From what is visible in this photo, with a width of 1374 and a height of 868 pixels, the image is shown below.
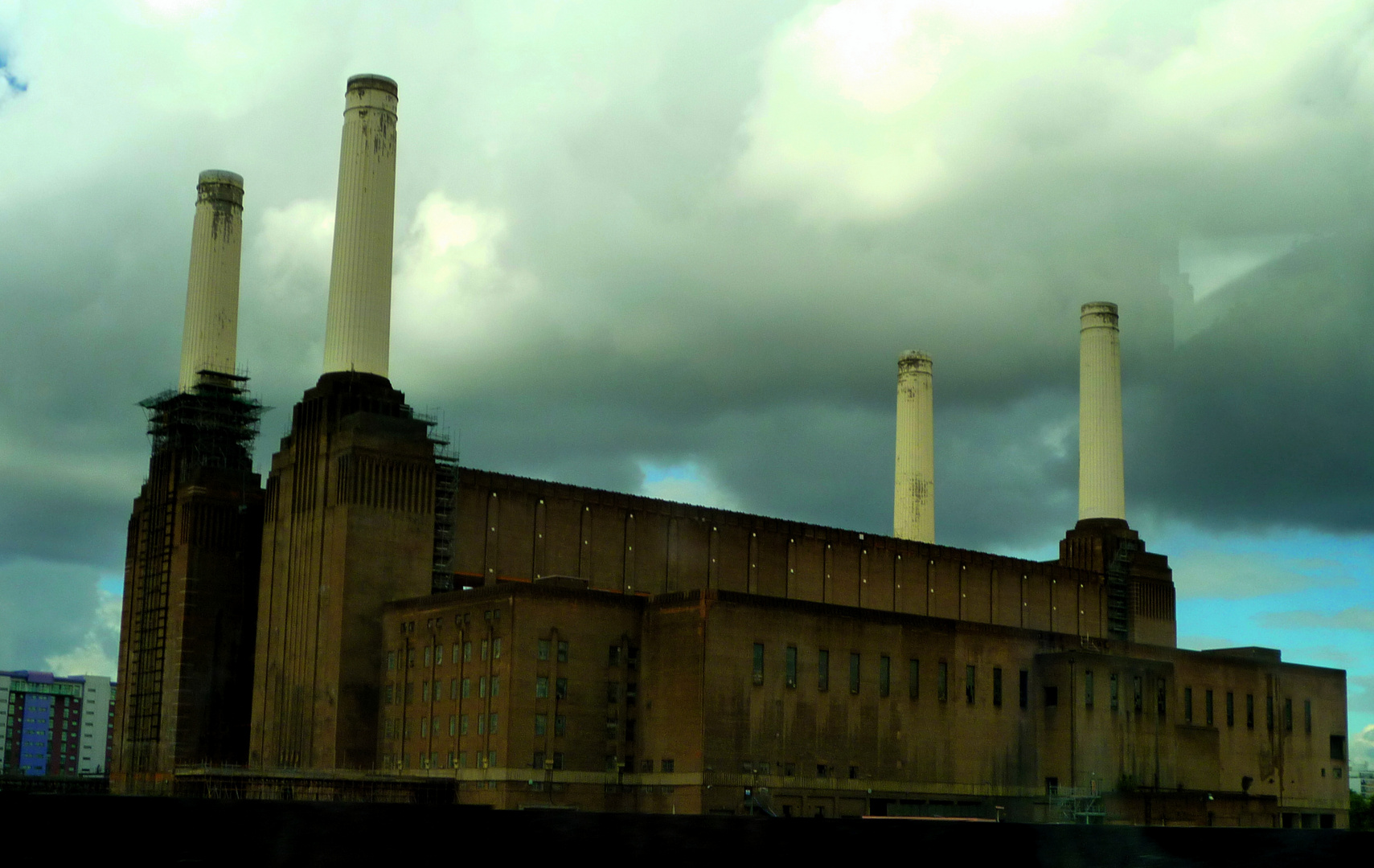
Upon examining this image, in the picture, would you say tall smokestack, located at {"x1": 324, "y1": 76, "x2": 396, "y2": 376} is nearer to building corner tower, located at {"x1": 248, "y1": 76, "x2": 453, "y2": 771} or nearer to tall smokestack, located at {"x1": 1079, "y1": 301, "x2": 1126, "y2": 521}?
building corner tower, located at {"x1": 248, "y1": 76, "x2": 453, "y2": 771}

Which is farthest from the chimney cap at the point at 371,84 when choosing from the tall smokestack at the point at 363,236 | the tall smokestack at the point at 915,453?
the tall smokestack at the point at 915,453

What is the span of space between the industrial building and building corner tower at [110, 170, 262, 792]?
225 mm

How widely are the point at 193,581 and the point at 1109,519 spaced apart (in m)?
80.3

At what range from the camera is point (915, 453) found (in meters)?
145

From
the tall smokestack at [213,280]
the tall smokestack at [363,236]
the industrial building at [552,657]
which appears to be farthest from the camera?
the tall smokestack at [213,280]

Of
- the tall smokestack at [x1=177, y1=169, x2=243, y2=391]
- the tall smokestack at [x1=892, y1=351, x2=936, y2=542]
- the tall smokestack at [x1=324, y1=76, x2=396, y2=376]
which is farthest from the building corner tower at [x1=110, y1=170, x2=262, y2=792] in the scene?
the tall smokestack at [x1=892, y1=351, x2=936, y2=542]

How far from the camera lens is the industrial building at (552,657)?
86438 mm

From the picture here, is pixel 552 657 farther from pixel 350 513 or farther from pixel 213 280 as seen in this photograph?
pixel 213 280

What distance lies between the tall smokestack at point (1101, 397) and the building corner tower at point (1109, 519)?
7 centimetres

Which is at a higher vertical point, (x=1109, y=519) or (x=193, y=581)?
(x=1109, y=519)

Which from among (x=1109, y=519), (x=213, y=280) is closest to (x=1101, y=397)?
(x=1109, y=519)

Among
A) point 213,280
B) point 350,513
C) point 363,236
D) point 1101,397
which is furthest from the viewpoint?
point 1101,397

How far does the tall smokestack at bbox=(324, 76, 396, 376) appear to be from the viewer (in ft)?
335

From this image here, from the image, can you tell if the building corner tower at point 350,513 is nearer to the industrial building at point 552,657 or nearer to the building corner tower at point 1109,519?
the industrial building at point 552,657
